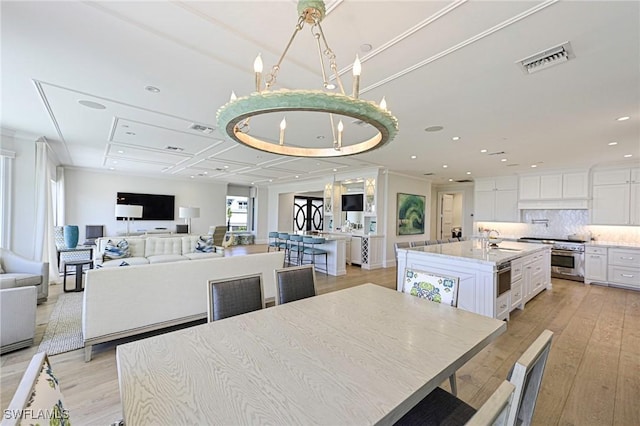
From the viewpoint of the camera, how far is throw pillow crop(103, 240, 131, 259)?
4990 millimetres

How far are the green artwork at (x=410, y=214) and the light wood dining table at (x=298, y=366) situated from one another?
20.9 feet

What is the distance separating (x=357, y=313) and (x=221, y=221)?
10841mm

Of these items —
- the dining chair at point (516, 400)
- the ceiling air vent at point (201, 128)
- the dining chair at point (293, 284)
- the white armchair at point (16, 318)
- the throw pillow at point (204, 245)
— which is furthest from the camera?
the throw pillow at point (204, 245)

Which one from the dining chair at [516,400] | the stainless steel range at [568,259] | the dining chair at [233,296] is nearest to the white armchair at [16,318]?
the dining chair at [233,296]

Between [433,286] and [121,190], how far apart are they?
35.3ft

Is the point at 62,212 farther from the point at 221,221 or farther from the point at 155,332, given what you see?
the point at 155,332

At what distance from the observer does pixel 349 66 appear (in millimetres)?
2377

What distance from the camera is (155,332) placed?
3.27 m

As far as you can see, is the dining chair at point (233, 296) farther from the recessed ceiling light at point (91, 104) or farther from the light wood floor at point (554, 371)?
the recessed ceiling light at point (91, 104)

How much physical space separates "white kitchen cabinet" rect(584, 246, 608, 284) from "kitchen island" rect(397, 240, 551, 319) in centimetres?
259

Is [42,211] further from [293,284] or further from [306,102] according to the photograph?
[306,102]

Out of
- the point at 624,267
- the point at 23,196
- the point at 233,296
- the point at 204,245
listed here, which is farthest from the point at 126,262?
the point at 624,267

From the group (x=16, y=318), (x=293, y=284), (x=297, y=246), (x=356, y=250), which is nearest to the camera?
(x=293, y=284)

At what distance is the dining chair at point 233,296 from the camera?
1.95 meters
